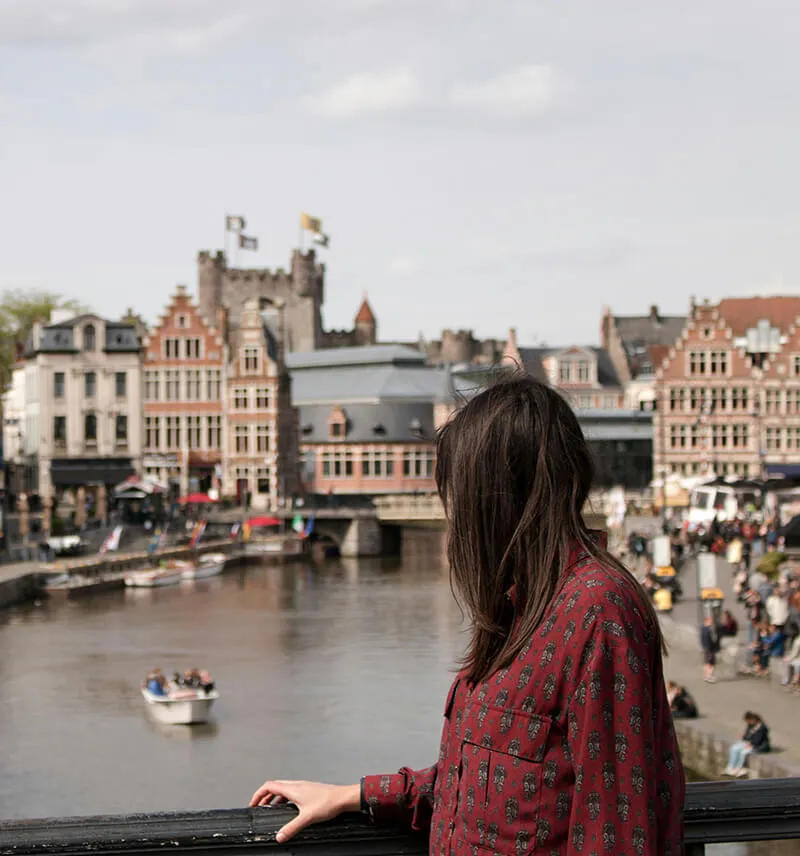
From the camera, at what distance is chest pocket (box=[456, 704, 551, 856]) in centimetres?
237

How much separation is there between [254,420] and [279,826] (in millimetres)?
67262

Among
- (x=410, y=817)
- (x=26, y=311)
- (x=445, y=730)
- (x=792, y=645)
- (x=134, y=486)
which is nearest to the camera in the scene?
(x=445, y=730)

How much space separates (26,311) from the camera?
88.2m

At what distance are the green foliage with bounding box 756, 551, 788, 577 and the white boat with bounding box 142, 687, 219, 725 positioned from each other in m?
11.9

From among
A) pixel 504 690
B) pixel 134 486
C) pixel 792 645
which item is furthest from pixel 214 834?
pixel 134 486

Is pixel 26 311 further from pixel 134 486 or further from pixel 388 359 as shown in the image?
pixel 134 486

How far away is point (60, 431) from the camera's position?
6819cm

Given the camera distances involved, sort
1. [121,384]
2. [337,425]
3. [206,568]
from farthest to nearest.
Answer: [337,425] → [121,384] → [206,568]

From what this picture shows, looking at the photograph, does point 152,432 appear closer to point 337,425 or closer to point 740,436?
point 337,425

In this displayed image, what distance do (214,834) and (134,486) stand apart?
2295 inches

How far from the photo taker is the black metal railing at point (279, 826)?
2.74 m

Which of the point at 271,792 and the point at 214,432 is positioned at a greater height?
the point at 214,432

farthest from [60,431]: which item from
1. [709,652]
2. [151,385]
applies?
[709,652]

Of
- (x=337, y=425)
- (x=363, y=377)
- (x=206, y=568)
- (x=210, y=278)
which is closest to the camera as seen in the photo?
(x=206, y=568)
